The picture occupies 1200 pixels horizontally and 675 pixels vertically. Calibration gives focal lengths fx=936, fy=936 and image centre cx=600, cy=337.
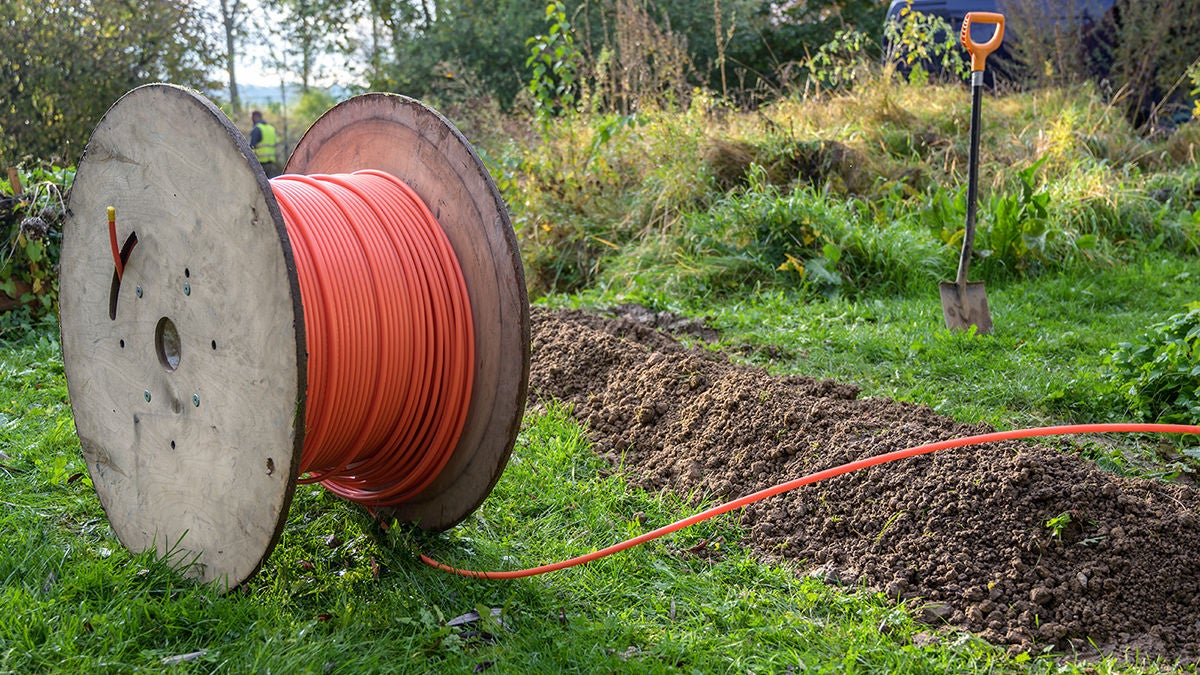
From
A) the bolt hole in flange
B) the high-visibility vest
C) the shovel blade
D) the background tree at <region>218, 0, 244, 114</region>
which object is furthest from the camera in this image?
the background tree at <region>218, 0, 244, 114</region>

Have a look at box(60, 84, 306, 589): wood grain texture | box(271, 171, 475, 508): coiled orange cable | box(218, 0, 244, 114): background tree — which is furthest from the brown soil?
box(218, 0, 244, 114): background tree

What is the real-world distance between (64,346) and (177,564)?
0.95m

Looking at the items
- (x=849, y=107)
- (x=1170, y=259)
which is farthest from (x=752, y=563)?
(x=849, y=107)

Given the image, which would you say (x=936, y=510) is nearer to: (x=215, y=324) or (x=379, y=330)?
(x=379, y=330)

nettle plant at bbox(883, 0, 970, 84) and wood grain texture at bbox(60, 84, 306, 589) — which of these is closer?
wood grain texture at bbox(60, 84, 306, 589)

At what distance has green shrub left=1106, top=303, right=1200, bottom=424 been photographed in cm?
370

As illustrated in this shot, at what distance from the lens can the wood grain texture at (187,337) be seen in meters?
2.28

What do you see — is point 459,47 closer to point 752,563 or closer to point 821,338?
point 821,338

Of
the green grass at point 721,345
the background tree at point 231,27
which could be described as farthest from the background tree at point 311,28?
the green grass at point 721,345

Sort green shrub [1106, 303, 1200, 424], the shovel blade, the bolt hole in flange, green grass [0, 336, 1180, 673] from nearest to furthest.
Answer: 1. green grass [0, 336, 1180, 673]
2. the bolt hole in flange
3. green shrub [1106, 303, 1200, 424]
4. the shovel blade

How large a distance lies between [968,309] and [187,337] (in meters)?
3.93

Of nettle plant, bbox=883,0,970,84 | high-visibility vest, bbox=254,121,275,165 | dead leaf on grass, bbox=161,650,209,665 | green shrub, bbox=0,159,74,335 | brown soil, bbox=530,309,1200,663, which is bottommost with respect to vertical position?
brown soil, bbox=530,309,1200,663

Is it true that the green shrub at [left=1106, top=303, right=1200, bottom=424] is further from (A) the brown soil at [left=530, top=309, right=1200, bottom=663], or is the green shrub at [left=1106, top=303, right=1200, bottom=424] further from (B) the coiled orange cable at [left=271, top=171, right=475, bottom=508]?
(B) the coiled orange cable at [left=271, top=171, right=475, bottom=508]

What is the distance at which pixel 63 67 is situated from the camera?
8773mm
